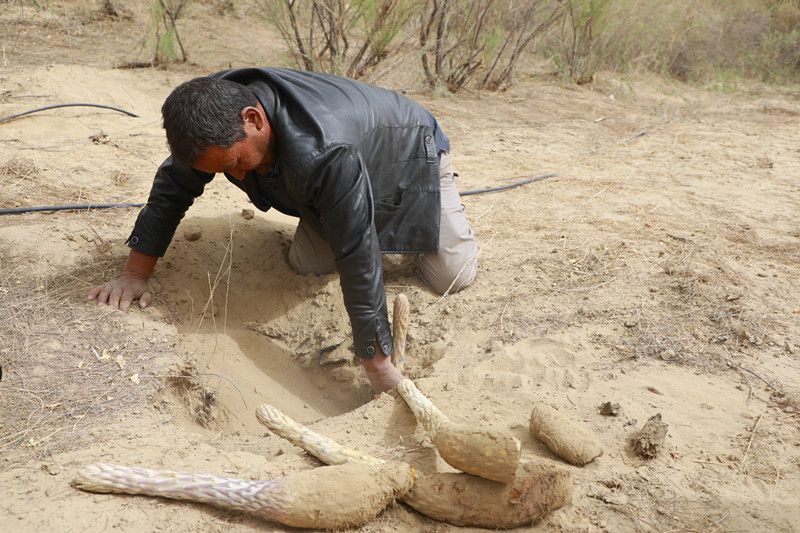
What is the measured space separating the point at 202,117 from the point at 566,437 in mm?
1460

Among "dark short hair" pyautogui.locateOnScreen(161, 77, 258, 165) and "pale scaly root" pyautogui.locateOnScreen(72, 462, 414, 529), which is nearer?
"pale scaly root" pyautogui.locateOnScreen(72, 462, 414, 529)

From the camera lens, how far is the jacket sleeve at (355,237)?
229cm

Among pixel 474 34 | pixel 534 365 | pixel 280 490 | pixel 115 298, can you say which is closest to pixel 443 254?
pixel 534 365

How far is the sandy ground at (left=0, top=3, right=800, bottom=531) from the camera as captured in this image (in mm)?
1964

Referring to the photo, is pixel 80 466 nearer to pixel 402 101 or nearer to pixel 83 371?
pixel 83 371

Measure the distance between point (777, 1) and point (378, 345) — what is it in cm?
997

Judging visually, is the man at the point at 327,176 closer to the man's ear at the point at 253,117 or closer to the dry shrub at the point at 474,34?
the man's ear at the point at 253,117

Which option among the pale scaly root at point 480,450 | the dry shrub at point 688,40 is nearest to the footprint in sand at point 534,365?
the pale scaly root at point 480,450

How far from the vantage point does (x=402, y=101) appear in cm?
301

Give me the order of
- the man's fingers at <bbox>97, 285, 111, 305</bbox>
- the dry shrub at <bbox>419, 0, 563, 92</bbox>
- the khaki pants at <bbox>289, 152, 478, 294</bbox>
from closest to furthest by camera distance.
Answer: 1. the man's fingers at <bbox>97, 285, 111, 305</bbox>
2. the khaki pants at <bbox>289, 152, 478, 294</bbox>
3. the dry shrub at <bbox>419, 0, 563, 92</bbox>

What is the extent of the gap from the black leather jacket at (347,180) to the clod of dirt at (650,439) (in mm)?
876

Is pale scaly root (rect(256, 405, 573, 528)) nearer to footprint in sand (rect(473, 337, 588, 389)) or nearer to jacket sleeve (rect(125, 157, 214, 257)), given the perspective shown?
footprint in sand (rect(473, 337, 588, 389))

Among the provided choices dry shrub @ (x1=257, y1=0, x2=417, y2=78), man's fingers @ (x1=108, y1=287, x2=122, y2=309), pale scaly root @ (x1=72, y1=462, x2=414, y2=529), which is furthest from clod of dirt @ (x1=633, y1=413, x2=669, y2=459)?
dry shrub @ (x1=257, y1=0, x2=417, y2=78)

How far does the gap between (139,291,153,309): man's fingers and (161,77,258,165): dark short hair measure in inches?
34.8
